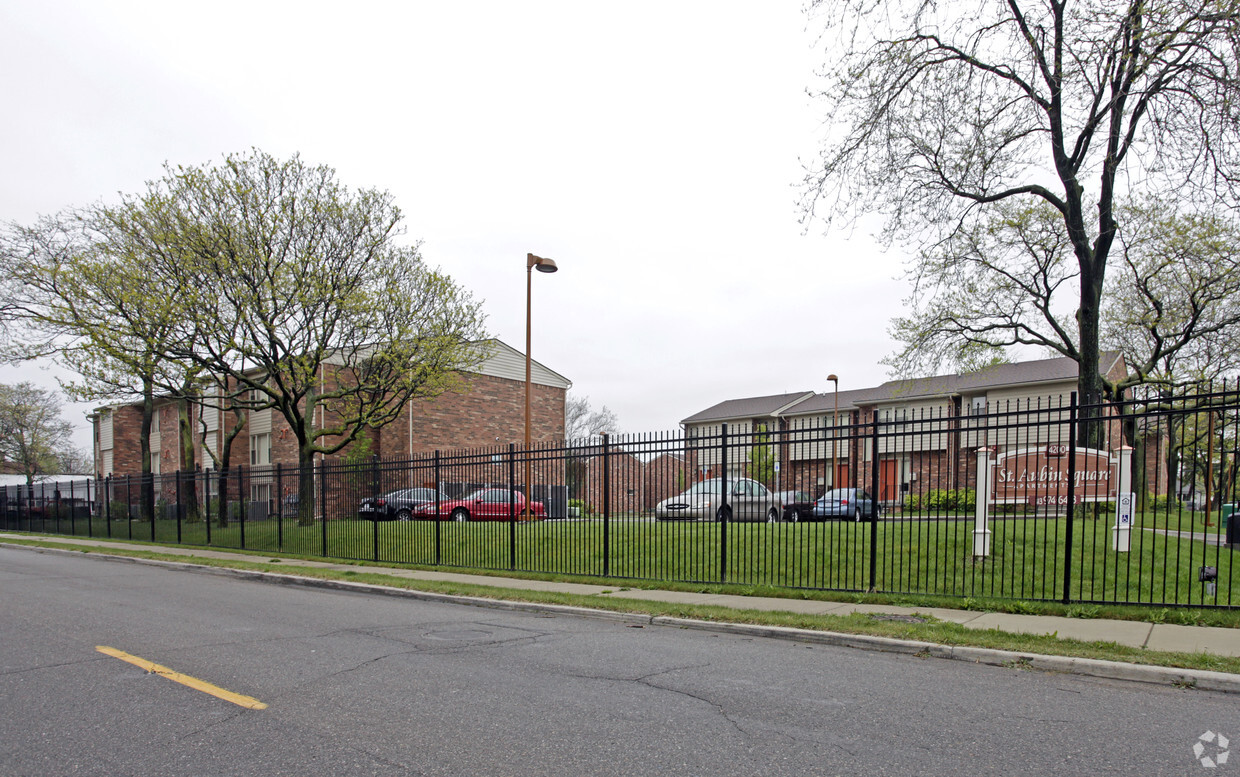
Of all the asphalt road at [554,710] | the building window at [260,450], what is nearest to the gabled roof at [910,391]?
the asphalt road at [554,710]

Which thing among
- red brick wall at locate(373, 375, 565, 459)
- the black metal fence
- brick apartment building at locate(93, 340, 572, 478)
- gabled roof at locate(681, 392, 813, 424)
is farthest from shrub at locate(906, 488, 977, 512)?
gabled roof at locate(681, 392, 813, 424)

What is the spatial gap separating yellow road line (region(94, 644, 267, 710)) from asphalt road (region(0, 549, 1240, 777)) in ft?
0.27

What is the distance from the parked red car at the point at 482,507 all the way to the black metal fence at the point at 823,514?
0.16 ft

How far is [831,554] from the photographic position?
9938 millimetres

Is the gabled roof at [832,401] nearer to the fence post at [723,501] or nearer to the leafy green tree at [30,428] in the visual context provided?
the fence post at [723,501]

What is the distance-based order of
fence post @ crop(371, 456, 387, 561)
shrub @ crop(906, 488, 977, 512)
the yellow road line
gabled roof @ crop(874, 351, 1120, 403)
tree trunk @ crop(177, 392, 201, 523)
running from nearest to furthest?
the yellow road line
shrub @ crop(906, 488, 977, 512)
fence post @ crop(371, 456, 387, 561)
tree trunk @ crop(177, 392, 201, 523)
gabled roof @ crop(874, 351, 1120, 403)

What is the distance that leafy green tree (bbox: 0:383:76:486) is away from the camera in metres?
60.5

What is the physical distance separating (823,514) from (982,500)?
2.13 m

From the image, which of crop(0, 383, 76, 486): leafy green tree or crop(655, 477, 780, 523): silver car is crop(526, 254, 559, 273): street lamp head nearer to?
crop(655, 477, 780, 523): silver car

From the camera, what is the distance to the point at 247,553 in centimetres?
1956

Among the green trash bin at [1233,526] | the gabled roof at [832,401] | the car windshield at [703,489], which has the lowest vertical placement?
the green trash bin at [1233,526]

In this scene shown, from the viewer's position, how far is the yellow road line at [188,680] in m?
5.36

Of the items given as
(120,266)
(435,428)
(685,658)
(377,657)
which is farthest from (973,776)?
(435,428)

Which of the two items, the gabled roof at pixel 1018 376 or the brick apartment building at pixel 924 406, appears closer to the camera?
the brick apartment building at pixel 924 406
